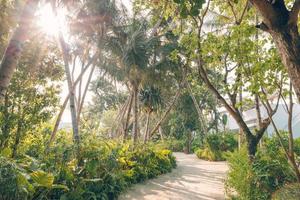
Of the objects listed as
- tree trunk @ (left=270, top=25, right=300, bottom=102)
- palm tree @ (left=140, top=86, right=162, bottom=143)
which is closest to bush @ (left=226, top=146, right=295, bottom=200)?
tree trunk @ (left=270, top=25, right=300, bottom=102)

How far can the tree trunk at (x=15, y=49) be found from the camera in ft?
16.7

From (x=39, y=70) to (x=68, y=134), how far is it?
342 cm

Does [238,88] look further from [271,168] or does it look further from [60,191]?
[60,191]

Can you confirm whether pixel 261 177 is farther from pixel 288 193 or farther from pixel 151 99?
pixel 151 99

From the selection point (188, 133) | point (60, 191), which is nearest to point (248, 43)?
point (60, 191)

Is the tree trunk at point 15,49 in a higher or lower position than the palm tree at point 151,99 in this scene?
lower

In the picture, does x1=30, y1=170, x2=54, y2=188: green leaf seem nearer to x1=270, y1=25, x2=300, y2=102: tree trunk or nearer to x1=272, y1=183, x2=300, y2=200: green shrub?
x1=270, y1=25, x2=300, y2=102: tree trunk

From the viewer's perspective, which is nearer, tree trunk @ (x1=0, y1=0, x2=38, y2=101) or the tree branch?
the tree branch

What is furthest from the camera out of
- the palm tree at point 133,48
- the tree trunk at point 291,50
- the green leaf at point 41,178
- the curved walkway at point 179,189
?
the palm tree at point 133,48

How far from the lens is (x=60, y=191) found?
659 centimetres

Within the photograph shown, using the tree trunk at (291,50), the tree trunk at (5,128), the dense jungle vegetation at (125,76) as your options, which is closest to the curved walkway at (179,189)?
the dense jungle vegetation at (125,76)

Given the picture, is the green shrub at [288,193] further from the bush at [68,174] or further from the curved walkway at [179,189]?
the bush at [68,174]

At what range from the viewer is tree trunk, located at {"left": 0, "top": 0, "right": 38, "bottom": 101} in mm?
5102

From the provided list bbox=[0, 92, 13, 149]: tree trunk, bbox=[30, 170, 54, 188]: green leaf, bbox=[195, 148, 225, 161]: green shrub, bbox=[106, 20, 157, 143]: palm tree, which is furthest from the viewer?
bbox=[195, 148, 225, 161]: green shrub
